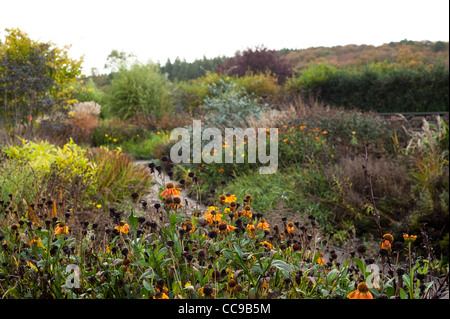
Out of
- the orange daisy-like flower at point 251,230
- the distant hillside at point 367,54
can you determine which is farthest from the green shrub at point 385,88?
the orange daisy-like flower at point 251,230

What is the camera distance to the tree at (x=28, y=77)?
7.36 metres

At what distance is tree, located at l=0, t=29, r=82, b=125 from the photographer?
7.36 meters

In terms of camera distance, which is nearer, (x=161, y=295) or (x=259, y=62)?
(x=161, y=295)

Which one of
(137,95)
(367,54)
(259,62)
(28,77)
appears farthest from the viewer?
(367,54)

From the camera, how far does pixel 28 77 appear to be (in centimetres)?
749

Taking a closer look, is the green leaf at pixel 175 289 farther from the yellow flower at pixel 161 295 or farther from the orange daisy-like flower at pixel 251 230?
the orange daisy-like flower at pixel 251 230

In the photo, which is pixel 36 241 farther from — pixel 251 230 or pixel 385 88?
pixel 385 88

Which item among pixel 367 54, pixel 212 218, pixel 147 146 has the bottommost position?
pixel 147 146

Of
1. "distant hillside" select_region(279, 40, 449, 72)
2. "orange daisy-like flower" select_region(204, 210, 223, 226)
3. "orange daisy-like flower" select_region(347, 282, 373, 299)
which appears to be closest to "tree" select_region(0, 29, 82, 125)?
"orange daisy-like flower" select_region(204, 210, 223, 226)

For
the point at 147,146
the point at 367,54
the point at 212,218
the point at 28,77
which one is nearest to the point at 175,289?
the point at 212,218

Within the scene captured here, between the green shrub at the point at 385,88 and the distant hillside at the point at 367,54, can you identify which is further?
the distant hillside at the point at 367,54

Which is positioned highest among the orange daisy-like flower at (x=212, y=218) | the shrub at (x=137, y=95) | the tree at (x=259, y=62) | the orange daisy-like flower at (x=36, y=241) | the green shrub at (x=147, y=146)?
the tree at (x=259, y=62)

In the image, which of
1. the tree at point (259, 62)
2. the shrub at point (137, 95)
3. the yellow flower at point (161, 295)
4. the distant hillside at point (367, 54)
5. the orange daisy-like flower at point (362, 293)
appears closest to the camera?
the orange daisy-like flower at point (362, 293)
